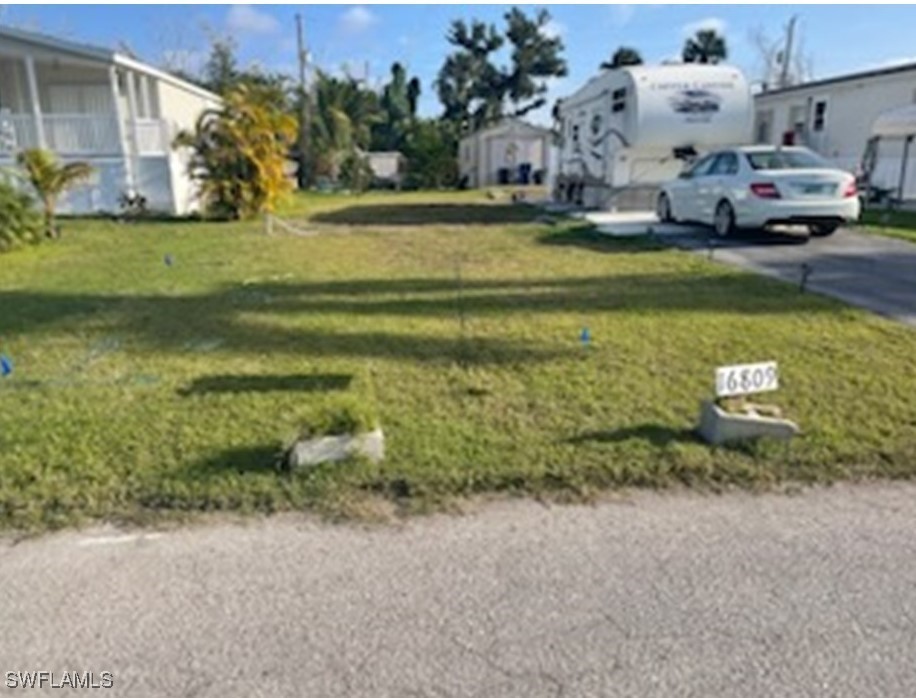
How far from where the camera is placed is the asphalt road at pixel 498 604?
2414 mm

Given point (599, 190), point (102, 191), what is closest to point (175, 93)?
point (102, 191)

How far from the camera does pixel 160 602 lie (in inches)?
111

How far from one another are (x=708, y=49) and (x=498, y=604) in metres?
54.1

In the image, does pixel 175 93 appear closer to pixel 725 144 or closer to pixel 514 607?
pixel 725 144

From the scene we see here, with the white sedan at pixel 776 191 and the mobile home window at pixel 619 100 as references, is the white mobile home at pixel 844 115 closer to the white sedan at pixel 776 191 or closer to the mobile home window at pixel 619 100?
the mobile home window at pixel 619 100

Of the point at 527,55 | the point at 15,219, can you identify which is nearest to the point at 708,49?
the point at 527,55

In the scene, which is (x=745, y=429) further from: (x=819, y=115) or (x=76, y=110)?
(x=76, y=110)

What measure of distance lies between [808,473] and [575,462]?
47.1 inches

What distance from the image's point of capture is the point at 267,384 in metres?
5.16

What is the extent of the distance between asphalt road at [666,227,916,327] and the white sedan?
0.37 meters

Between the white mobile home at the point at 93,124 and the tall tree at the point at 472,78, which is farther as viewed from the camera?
the tall tree at the point at 472,78

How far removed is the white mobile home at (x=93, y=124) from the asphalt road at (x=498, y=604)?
16.6 meters

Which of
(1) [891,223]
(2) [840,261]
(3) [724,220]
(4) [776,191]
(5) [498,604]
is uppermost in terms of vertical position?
(4) [776,191]

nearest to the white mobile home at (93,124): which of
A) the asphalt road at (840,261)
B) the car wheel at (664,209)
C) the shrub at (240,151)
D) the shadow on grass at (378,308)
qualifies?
the shrub at (240,151)
